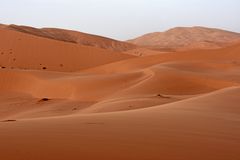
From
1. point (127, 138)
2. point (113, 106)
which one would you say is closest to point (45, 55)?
point (113, 106)

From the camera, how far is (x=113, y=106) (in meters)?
8.02

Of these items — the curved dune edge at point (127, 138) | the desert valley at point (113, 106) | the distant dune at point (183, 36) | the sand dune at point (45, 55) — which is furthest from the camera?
the distant dune at point (183, 36)

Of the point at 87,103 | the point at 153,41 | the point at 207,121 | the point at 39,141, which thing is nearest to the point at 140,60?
the point at 87,103

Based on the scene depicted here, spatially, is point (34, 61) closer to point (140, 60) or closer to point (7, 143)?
point (140, 60)

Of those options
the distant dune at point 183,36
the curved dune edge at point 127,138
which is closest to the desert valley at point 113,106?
the curved dune edge at point 127,138

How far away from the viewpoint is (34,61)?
23.1 metres

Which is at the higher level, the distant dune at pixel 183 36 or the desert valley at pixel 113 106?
the distant dune at pixel 183 36

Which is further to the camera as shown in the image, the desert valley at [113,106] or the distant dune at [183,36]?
the distant dune at [183,36]

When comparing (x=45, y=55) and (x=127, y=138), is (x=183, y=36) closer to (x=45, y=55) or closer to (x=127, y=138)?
(x=45, y=55)

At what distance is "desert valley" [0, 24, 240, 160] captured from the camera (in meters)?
2.91

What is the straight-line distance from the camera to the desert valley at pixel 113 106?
9.54ft

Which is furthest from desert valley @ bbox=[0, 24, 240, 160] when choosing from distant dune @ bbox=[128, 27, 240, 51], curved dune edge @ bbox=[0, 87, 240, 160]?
distant dune @ bbox=[128, 27, 240, 51]

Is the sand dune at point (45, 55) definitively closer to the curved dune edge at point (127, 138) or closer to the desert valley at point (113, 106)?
the desert valley at point (113, 106)

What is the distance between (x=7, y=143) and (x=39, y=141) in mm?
218
